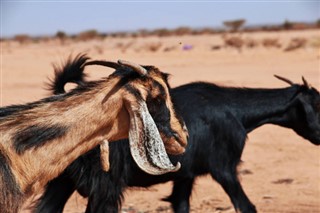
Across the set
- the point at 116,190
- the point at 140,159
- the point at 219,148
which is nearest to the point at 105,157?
the point at 140,159

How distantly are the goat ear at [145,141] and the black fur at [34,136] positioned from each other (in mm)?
423

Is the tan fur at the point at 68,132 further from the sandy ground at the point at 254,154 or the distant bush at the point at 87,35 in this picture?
the distant bush at the point at 87,35

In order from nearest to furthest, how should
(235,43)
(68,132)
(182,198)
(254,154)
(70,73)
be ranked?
(68,132) → (70,73) → (182,198) → (254,154) → (235,43)

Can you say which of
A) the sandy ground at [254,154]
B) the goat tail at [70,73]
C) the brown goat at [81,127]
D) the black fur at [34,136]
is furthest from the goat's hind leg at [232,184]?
the black fur at [34,136]

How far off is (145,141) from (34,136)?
2.13 feet

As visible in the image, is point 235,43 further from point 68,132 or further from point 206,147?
point 68,132

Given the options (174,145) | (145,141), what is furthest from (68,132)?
(174,145)

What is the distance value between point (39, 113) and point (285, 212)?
617 cm

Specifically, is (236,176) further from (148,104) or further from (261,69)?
(261,69)

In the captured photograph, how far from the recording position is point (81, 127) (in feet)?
14.5

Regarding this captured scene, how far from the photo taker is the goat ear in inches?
175

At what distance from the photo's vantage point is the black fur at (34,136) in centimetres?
421

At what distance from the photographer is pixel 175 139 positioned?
4754 mm

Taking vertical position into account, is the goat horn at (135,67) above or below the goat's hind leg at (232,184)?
above
